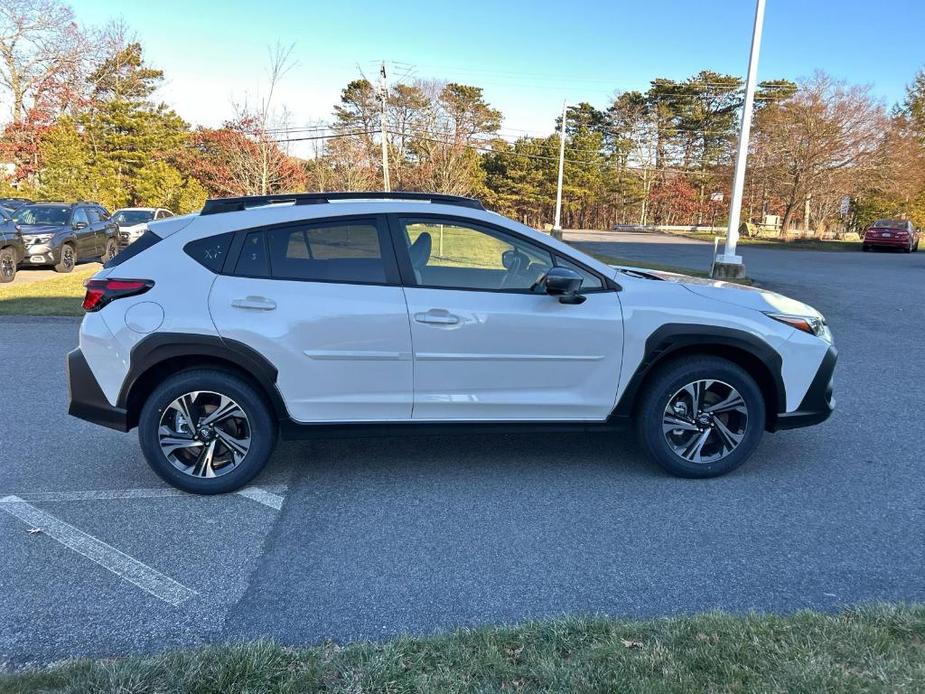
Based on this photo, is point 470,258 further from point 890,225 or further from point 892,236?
point 890,225

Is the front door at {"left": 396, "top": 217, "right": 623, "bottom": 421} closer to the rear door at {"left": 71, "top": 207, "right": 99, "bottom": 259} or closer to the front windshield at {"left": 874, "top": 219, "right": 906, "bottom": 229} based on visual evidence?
the rear door at {"left": 71, "top": 207, "right": 99, "bottom": 259}

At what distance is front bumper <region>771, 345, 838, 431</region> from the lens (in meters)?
4.29

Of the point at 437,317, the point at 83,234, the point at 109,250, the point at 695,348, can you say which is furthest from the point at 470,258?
the point at 109,250

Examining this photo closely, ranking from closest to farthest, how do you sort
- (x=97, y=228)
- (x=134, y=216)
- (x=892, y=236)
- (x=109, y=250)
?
1. (x=97, y=228)
2. (x=109, y=250)
3. (x=134, y=216)
4. (x=892, y=236)

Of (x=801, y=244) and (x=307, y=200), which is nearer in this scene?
(x=307, y=200)

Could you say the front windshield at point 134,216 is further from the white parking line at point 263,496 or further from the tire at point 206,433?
the white parking line at point 263,496

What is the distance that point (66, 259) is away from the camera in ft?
51.6

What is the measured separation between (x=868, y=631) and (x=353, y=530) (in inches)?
96.2

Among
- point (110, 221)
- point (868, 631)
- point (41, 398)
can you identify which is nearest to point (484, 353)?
point (868, 631)

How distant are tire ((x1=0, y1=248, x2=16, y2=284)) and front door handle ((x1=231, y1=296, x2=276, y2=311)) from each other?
40.9 ft

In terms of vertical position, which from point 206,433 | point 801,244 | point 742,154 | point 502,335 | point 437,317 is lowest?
point 206,433

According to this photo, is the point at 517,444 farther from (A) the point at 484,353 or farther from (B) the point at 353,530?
(B) the point at 353,530

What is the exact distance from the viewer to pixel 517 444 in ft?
16.4

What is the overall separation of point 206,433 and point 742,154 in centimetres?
1450
